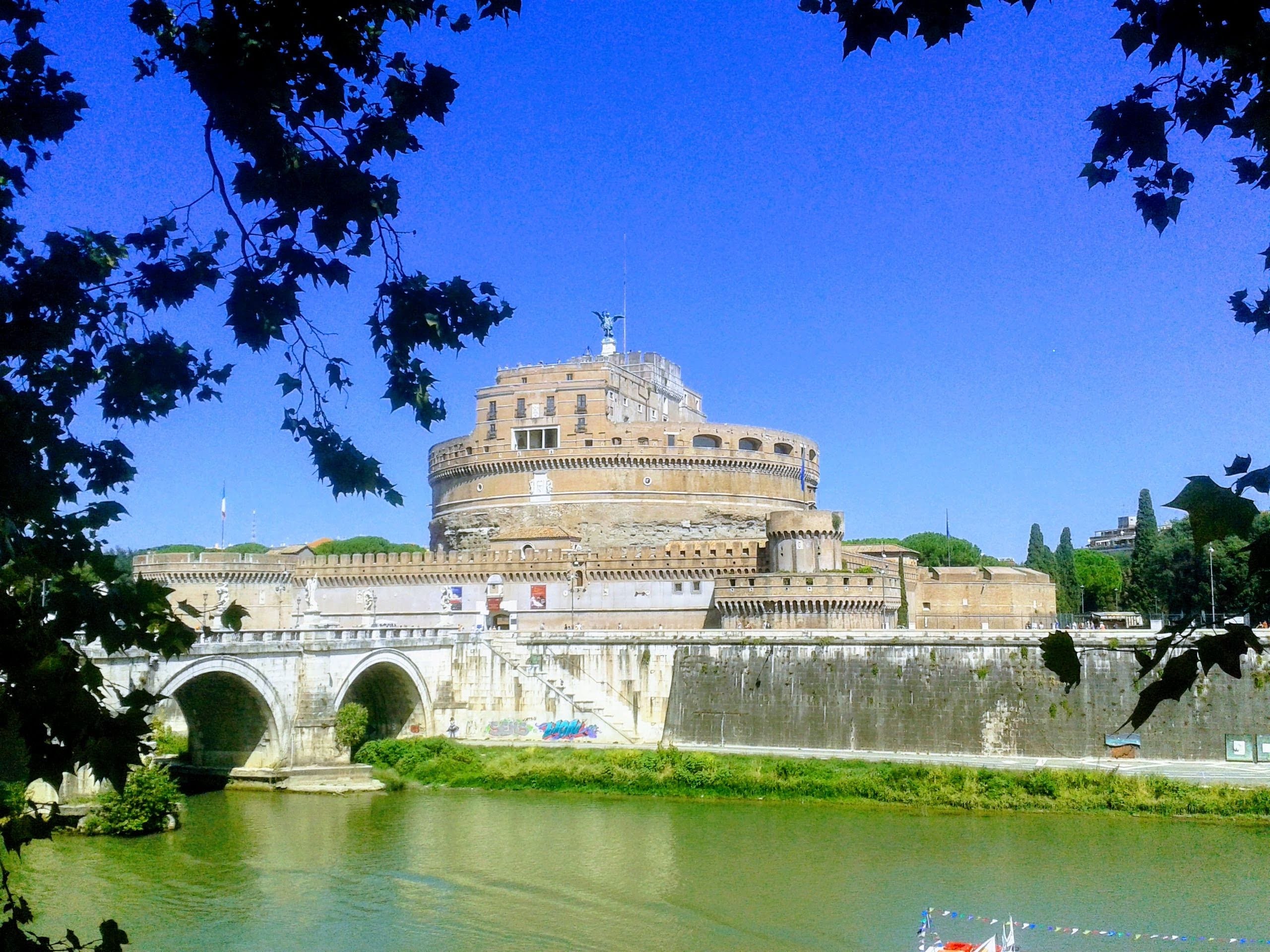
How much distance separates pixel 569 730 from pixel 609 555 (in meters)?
8.72

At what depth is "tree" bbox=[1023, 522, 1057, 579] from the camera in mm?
56219

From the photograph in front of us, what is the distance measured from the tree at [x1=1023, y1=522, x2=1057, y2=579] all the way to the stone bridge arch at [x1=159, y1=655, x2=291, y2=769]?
3783 centimetres

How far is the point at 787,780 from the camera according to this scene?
2586 cm

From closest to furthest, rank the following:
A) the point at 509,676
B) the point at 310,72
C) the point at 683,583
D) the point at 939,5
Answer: the point at 939,5 → the point at 310,72 → the point at 509,676 → the point at 683,583

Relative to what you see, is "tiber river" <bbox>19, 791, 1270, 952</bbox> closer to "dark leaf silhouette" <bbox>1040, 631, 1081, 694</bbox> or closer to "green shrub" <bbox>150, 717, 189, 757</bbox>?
"green shrub" <bbox>150, 717, 189, 757</bbox>

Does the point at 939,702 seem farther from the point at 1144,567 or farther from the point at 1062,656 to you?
the point at 1062,656

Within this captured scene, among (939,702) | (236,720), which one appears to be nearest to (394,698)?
(236,720)

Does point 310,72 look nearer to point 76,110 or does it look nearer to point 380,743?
point 76,110

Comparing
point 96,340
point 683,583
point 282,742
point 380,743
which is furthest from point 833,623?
point 96,340

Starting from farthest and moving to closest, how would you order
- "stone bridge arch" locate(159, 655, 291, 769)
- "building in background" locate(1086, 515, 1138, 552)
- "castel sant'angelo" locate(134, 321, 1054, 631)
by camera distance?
"building in background" locate(1086, 515, 1138, 552), "castel sant'angelo" locate(134, 321, 1054, 631), "stone bridge arch" locate(159, 655, 291, 769)

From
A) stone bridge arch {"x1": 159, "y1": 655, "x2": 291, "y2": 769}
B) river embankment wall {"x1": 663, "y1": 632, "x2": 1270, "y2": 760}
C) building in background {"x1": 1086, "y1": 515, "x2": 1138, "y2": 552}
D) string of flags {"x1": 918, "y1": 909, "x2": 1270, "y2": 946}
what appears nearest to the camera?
string of flags {"x1": 918, "y1": 909, "x2": 1270, "y2": 946}

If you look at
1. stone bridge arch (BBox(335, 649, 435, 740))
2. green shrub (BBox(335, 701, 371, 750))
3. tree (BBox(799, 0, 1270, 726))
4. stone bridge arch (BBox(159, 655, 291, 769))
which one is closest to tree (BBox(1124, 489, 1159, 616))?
stone bridge arch (BBox(335, 649, 435, 740))

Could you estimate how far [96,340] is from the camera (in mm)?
5875

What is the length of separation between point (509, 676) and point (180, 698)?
26.8 feet
